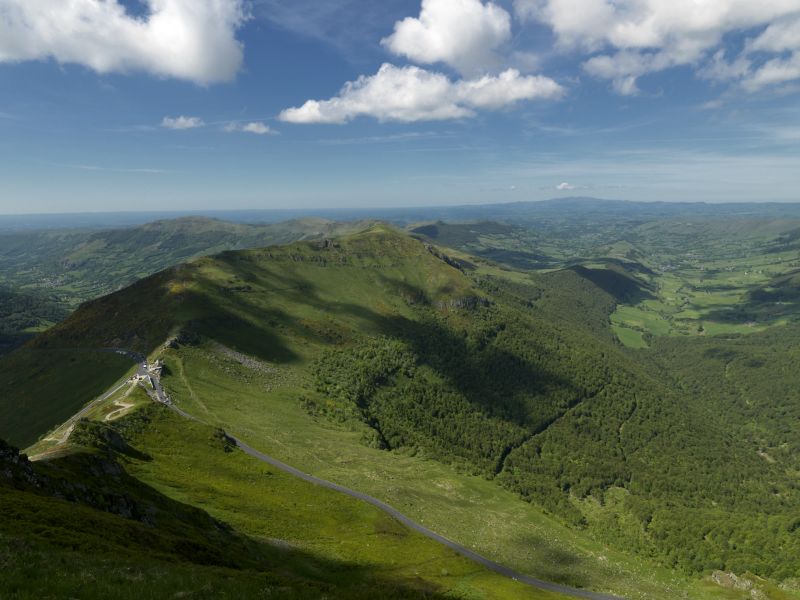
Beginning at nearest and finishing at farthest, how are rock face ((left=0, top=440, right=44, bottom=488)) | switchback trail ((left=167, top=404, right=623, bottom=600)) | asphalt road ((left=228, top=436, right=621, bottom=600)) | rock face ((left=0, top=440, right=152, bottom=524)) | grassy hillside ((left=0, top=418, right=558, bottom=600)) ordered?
grassy hillside ((left=0, top=418, right=558, bottom=600)) < rock face ((left=0, top=440, right=44, bottom=488)) < rock face ((left=0, top=440, right=152, bottom=524)) < asphalt road ((left=228, top=436, right=621, bottom=600)) < switchback trail ((left=167, top=404, right=623, bottom=600))

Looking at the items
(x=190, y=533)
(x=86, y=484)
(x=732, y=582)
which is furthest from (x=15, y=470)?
(x=732, y=582)

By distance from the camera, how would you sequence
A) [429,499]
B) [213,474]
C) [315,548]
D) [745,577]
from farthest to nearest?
[429,499] < [745,577] < [213,474] < [315,548]

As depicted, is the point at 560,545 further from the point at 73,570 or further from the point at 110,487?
the point at 73,570

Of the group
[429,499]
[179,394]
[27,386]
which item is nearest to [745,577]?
[429,499]

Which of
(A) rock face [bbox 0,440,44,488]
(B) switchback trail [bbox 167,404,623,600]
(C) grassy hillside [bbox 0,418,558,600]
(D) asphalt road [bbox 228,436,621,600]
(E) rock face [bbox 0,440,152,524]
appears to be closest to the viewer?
(C) grassy hillside [bbox 0,418,558,600]

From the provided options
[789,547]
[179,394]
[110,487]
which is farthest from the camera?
[789,547]

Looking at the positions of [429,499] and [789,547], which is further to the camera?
[789,547]

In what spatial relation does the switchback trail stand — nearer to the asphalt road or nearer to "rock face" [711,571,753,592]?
the asphalt road

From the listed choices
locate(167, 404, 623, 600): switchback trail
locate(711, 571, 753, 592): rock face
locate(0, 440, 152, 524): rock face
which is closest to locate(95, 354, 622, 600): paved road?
locate(167, 404, 623, 600): switchback trail

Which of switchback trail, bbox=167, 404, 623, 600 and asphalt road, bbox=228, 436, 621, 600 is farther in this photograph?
switchback trail, bbox=167, 404, 623, 600
